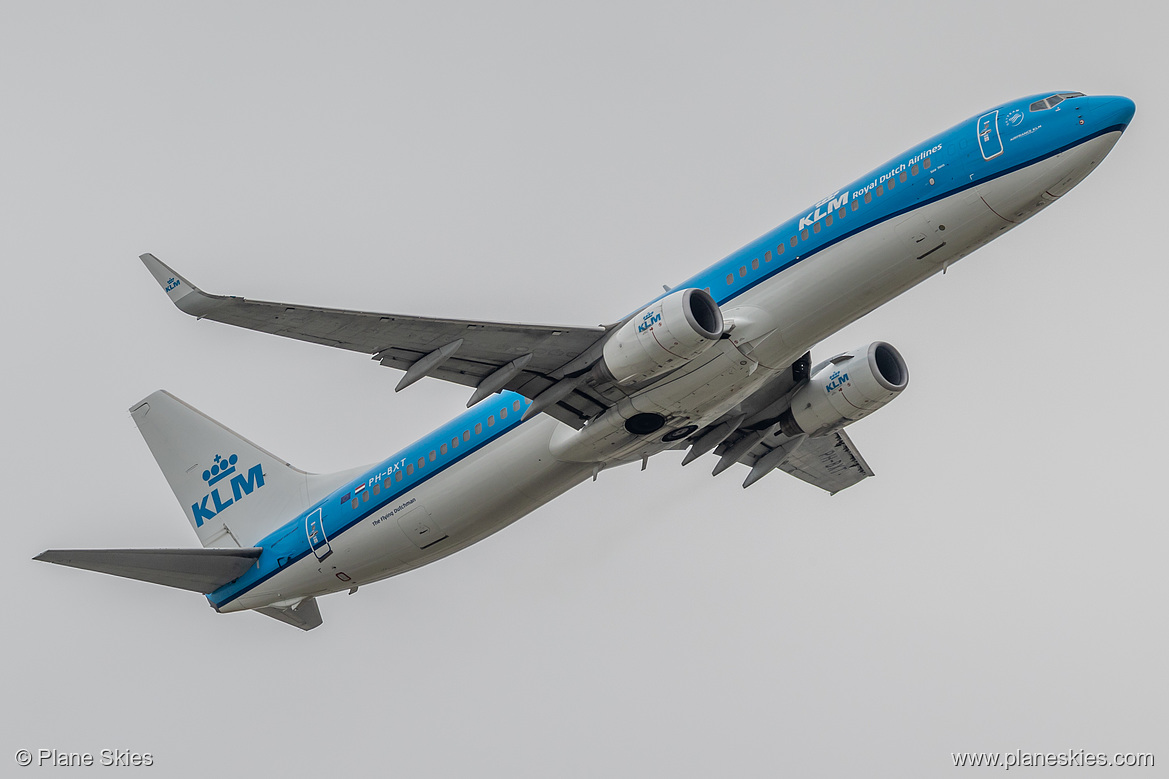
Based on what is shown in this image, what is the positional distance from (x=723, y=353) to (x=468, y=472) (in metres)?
6.95

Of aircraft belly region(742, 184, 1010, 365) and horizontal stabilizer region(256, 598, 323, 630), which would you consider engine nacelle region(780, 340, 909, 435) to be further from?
horizontal stabilizer region(256, 598, 323, 630)

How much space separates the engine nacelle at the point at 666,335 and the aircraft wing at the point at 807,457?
725 cm

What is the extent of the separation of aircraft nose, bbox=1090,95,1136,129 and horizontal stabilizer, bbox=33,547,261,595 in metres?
22.4

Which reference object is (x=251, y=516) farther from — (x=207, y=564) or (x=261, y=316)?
(x=261, y=316)

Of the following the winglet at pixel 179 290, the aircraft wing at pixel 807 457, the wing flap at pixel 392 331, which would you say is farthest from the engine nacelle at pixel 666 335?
the winglet at pixel 179 290

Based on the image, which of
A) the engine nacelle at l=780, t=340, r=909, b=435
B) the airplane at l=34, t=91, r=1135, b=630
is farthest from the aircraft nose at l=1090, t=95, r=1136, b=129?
the engine nacelle at l=780, t=340, r=909, b=435

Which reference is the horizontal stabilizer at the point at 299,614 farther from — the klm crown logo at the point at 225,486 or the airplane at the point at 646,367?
the klm crown logo at the point at 225,486

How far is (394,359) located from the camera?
1068 inches

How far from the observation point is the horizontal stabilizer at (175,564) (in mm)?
30297

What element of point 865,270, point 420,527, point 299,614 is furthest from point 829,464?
point 299,614

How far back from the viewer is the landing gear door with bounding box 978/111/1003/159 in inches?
1013

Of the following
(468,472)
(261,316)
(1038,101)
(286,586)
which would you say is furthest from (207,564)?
(1038,101)

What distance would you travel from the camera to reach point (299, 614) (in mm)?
34812

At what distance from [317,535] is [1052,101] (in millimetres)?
19630
